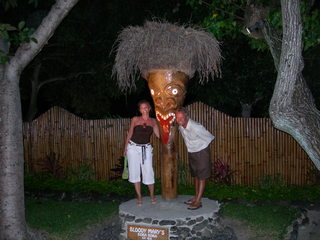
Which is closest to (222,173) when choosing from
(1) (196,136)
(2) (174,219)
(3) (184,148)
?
(3) (184,148)

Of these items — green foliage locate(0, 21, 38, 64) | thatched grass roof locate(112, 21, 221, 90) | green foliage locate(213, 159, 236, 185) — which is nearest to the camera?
green foliage locate(0, 21, 38, 64)

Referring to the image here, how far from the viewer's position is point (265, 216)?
6.82 m

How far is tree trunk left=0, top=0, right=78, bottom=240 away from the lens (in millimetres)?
5445

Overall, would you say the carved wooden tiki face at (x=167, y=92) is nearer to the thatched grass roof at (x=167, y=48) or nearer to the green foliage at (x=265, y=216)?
the thatched grass roof at (x=167, y=48)

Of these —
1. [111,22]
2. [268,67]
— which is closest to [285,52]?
[268,67]

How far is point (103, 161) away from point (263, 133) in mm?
3833

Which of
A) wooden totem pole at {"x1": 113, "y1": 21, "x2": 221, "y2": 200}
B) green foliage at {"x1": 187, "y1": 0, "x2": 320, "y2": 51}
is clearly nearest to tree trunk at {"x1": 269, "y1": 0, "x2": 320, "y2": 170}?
green foliage at {"x1": 187, "y1": 0, "x2": 320, "y2": 51}

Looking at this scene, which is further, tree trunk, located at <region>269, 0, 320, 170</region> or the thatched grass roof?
the thatched grass roof

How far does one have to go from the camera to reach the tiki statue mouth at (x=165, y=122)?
6301 mm

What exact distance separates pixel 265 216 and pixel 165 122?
2.37 m

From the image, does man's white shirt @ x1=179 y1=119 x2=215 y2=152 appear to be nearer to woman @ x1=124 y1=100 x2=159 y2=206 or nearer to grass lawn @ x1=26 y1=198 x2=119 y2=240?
woman @ x1=124 y1=100 x2=159 y2=206

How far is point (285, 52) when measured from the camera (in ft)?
14.8

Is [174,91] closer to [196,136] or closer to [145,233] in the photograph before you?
[196,136]

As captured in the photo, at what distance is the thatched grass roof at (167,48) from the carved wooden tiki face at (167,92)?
110 millimetres
